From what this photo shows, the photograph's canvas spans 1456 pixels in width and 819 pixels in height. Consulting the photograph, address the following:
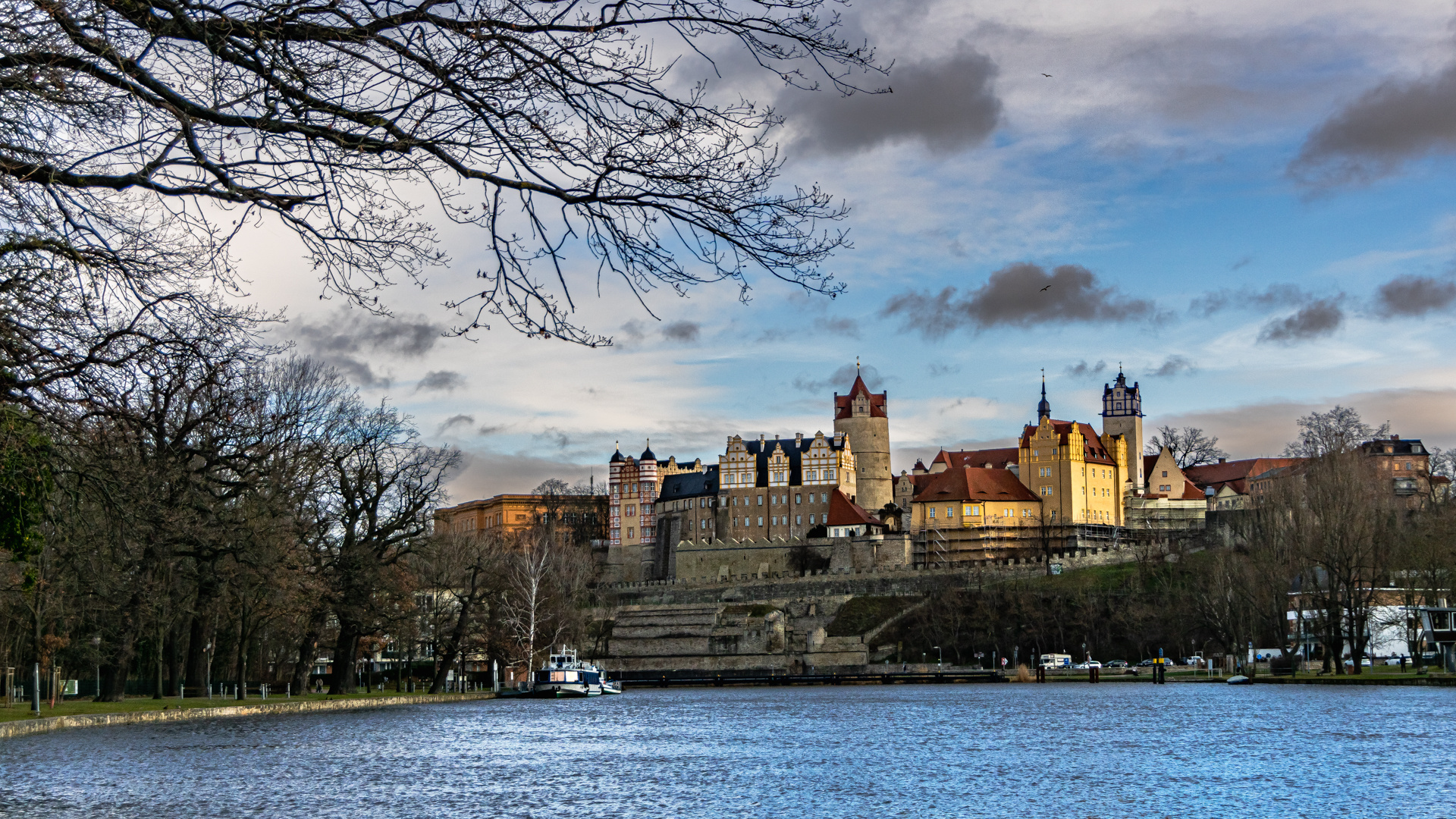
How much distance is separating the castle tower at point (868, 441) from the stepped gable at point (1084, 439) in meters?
12.2

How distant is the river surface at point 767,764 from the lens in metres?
19.0

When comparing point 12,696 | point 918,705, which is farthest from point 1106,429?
point 12,696

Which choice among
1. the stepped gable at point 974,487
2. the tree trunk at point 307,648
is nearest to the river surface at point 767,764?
the tree trunk at point 307,648

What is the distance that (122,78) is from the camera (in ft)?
27.0

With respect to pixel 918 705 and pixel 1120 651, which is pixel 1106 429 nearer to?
pixel 1120 651

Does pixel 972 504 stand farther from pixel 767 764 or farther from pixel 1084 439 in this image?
pixel 767 764

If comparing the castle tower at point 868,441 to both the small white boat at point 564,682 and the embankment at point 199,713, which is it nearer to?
the small white boat at point 564,682

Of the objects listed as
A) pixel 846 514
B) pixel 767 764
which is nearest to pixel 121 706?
pixel 767 764

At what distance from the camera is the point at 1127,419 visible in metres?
130

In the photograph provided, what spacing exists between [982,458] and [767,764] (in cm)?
10697

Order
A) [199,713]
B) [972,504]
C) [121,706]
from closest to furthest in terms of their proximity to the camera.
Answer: [121,706]
[199,713]
[972,504]

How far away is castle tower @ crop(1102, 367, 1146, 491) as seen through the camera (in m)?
128

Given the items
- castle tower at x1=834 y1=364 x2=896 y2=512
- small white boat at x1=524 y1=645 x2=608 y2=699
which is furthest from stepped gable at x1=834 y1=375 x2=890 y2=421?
small white boat at x1=524 y1=645 x2=608 y2=699

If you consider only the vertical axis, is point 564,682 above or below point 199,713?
below
